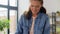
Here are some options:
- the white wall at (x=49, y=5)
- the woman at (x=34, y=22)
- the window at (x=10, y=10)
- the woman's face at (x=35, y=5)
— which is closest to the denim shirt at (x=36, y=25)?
the woman at (x=34, y=22)

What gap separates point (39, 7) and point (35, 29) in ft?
0.79

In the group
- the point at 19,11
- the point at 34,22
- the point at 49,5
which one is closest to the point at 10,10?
the point at 19,11

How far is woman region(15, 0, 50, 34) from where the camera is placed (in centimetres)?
138

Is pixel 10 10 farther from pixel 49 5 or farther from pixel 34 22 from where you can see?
pixel 34 22

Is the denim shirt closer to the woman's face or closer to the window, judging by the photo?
the woman's face

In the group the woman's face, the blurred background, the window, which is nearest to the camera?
the woman's face

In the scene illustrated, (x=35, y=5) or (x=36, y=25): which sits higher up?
(x=35, y=5)

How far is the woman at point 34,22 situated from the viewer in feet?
4.54

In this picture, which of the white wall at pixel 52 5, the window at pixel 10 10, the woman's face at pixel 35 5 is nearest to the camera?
the woman's face at pixel 35 5

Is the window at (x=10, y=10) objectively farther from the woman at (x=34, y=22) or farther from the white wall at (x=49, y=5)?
the woman at (x=34, y=22)

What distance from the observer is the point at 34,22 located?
1416 millimetres

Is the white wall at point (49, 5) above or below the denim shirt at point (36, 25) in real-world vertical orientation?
above

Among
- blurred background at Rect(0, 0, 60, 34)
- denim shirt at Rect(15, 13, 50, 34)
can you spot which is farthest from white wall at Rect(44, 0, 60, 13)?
denim shirt at Rect(15, 13, 50, 34)

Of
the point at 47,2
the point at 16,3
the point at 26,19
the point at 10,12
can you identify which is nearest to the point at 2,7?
the point at 10,12
